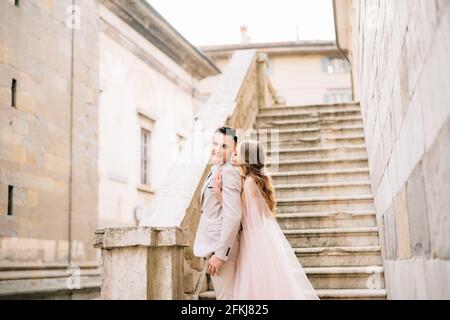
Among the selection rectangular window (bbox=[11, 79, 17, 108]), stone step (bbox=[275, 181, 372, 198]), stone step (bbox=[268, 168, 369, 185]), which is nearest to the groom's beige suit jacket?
stone step (bbox=[275, 181, 372, 198])

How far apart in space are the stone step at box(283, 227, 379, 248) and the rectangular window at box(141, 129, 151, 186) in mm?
9814

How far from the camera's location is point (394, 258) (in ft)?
13.2

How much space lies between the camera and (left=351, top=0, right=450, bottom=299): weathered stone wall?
1.97 meters

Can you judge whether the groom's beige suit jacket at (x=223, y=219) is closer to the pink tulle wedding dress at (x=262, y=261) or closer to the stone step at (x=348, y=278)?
the pink tulle wedding dress at (x=262, y=261)

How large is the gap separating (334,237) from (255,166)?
8.59ft

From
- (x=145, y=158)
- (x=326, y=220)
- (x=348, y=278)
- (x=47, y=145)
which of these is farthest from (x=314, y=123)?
(x=145, y=158)

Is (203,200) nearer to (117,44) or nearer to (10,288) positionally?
(10,288)

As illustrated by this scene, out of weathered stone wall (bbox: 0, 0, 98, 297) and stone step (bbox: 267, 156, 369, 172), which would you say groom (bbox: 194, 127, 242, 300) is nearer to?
stone step (bbox: 267, 156, 369, 172)

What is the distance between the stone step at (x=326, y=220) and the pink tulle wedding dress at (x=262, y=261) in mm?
2641

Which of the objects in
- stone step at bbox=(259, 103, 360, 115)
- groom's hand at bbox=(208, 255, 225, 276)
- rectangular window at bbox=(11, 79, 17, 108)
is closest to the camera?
groom's hand at bbox=(208, 255, 225, 276)

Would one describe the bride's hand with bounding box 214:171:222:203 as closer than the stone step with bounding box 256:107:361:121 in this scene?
Yes

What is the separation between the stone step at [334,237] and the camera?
577 centimetres
